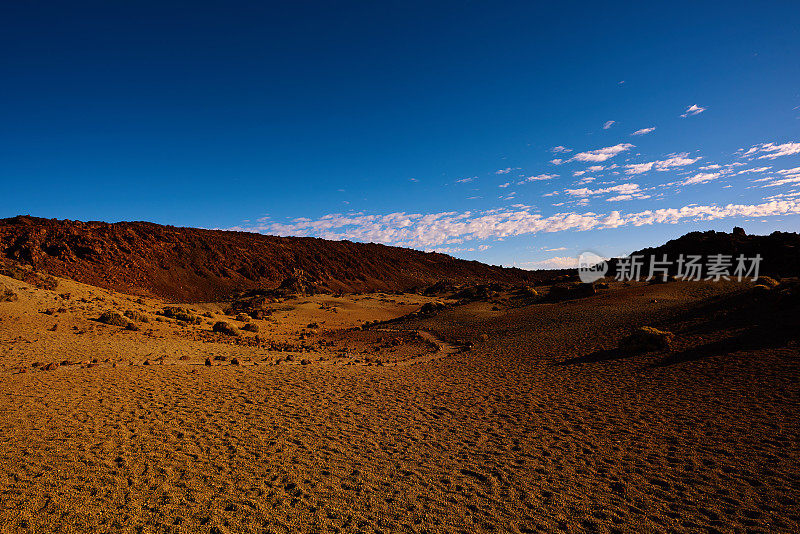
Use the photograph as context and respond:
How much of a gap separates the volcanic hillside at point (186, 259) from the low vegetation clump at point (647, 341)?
49.6m

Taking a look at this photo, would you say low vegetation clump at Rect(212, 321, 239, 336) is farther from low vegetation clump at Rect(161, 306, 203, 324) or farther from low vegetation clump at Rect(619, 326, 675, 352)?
low vegetation clump at Rect(619, 326, 675, 352)

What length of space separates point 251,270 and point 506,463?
69281mm

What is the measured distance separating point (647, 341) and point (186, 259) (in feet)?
225

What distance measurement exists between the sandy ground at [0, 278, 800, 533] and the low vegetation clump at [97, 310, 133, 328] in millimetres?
1470

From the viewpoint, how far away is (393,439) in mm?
8805

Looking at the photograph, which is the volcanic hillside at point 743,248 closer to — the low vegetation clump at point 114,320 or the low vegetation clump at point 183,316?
the low vegetation clump at point 183,316

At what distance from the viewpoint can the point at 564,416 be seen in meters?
10.5

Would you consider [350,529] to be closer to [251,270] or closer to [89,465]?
[89,465]

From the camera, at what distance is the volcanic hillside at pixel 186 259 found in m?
51.7

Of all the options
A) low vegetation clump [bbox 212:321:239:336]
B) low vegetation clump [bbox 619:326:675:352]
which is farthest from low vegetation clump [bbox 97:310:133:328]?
low vegetation clump [bbox 619:326:675:352]

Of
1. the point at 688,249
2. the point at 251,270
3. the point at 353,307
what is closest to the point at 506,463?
the point at 353,307

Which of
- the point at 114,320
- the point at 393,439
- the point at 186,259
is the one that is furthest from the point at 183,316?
the point at 186,259

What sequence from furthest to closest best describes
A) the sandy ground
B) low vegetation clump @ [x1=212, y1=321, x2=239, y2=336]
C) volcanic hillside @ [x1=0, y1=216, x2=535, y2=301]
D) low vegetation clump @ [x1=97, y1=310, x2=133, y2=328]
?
volcanic hillside @ [x1=0, y1=216, x2=535, y2=301] < low vegetation clump @ [x1=212, y1=321, x2=239, y2=336] < low vegetation clump @ [x1=97, y1=310, x2=133, y2=328] < the sandy ground

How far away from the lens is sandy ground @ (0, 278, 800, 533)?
5.55 meters
